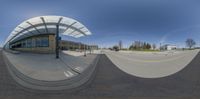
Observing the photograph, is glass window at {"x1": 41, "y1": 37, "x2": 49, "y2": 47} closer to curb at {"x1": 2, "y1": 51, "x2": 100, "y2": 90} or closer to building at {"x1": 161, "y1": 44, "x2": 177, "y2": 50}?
curb at {"x1": 2, "y1": 51, "x2": 100, "y2": 90}

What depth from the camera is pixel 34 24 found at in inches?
102

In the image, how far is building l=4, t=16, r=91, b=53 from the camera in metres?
2.56

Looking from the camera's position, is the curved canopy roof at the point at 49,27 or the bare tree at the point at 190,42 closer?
the curved canopy roof at the point at 49,27

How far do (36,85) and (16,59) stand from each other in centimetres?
76

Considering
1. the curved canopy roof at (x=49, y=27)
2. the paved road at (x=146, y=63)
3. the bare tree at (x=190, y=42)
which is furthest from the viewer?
the paved road at (x=146, y=63)

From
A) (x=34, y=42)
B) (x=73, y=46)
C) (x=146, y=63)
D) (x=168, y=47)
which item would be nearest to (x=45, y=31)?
(x=34, y=42)

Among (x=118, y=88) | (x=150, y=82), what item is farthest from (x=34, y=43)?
(x=150, y=82)

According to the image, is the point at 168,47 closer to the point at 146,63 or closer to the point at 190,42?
the point at 190,42

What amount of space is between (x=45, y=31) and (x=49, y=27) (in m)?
0.13

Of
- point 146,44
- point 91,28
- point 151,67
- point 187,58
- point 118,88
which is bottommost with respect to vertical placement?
point 118,88

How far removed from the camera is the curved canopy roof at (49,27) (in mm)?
2545

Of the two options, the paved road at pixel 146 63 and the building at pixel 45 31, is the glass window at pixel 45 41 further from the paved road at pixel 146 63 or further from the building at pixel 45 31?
the paved road at pixel 146 63

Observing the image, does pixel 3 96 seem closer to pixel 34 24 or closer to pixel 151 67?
pixel 34 24

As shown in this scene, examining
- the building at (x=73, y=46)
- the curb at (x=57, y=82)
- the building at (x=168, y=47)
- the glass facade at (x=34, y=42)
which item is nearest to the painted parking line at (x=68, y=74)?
the curb at (x=57, y=82)
